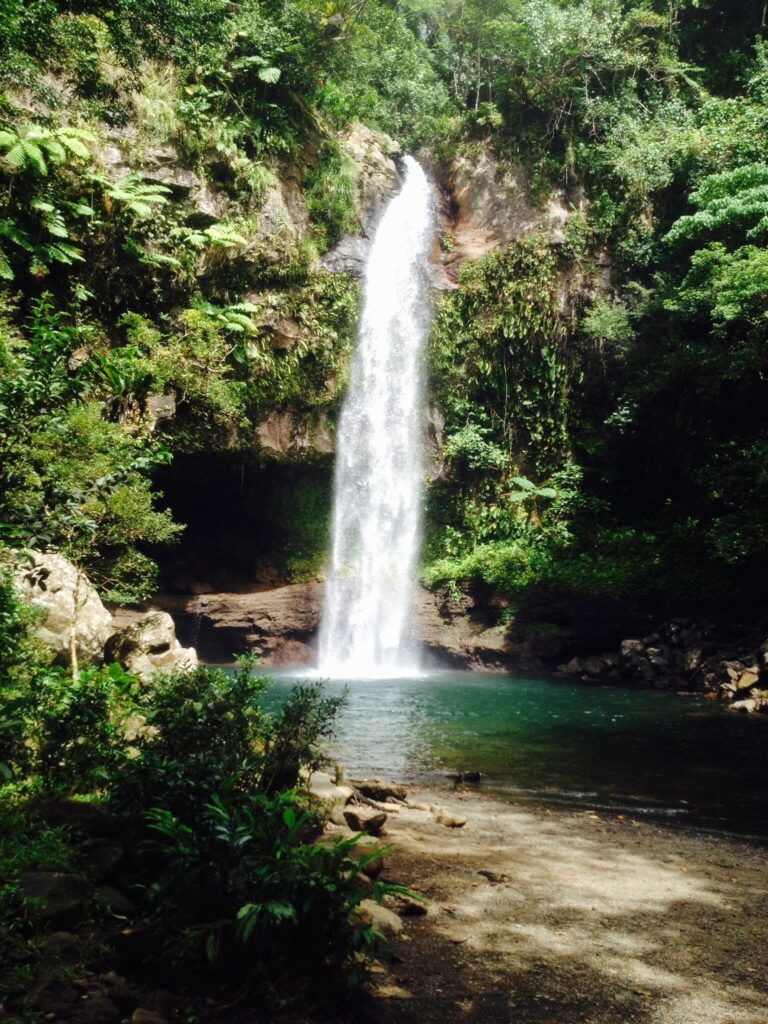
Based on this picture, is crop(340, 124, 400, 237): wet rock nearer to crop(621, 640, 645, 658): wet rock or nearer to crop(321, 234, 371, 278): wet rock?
crop(321, 234, 371, 278): wet rock

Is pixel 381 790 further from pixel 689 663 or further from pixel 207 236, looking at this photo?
pixel 207 236

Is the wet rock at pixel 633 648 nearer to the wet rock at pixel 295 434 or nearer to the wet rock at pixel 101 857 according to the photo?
the wet rock at pixel 295 434

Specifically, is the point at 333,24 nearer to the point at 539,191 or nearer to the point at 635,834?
the point at 539,191

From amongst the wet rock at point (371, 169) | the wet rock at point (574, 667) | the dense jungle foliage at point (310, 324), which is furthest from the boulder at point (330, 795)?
the wet rock at point (371, 169)

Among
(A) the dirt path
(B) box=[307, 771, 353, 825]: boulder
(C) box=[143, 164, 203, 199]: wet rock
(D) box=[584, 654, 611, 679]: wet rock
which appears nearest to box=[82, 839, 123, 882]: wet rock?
(A) the dirt path

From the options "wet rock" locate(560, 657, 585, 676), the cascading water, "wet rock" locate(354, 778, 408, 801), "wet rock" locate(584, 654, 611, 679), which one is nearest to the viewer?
"wet rock" locate(354, 778, 408, 801)

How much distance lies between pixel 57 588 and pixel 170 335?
858cm

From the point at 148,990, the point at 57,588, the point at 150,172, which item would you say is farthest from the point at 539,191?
the point at 148,990

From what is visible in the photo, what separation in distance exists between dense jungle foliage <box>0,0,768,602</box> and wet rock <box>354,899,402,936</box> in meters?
6.82

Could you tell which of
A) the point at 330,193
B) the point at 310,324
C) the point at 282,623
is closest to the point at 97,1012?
the point at 282,623

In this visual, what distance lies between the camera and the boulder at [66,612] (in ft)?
24.6

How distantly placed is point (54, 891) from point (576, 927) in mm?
2669

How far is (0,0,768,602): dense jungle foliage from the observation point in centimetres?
1330

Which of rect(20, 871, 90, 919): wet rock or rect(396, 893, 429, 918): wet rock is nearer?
rect(20, 871, 90, 919): wet rock
